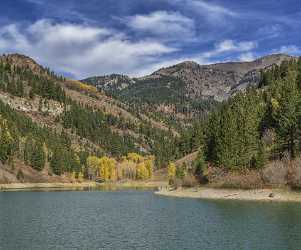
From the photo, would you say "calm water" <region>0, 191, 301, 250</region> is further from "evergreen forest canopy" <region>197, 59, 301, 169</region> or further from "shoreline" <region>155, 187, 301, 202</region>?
"evergreen forest canopy" <region>197, 59, 301, 169</region>

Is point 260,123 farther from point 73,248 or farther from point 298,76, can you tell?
point 73,248

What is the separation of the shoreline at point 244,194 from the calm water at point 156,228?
11.0 m

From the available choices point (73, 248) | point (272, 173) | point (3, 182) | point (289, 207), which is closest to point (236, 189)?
point (272, 173)

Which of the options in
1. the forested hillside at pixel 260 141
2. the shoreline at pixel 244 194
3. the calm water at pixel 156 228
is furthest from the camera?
the forested hillside at pixel 260 141

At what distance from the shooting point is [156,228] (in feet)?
200

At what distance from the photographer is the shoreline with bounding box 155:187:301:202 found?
311 ft

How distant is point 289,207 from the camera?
8031cm

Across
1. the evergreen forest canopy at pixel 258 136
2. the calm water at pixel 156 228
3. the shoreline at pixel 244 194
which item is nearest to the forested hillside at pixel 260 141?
the evergreen forest canopy at pixel 258 136

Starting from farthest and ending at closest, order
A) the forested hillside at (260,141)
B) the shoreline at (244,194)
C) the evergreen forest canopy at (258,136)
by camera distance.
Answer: the evergreen forest canopy at (258,136)
the forested hillside at (260,141)
the shoreline at (244,194)

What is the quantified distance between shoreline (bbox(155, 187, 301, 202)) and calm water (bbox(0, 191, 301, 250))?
11029 millimetres

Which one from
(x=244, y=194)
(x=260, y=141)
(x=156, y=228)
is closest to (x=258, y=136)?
(x=260, y=141)

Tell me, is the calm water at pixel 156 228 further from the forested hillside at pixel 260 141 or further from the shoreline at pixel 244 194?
the forested hillside at pixel 260 141

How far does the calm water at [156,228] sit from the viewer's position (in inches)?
1938

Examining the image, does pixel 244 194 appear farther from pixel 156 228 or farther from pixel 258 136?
pixel 156 228
